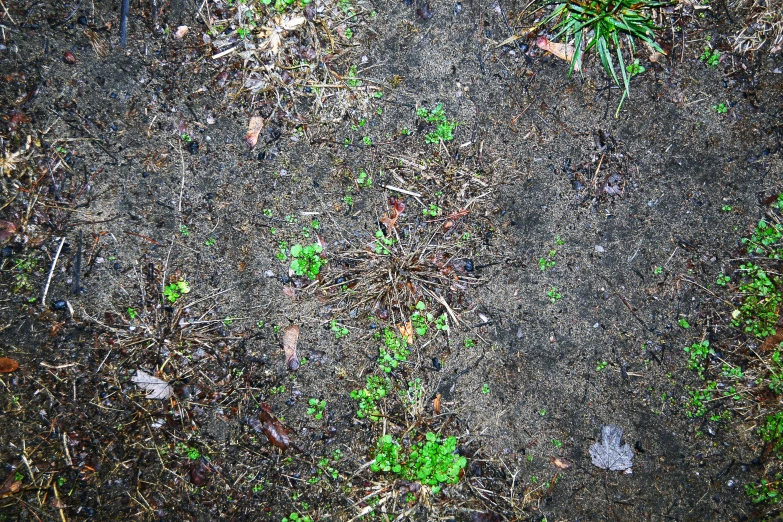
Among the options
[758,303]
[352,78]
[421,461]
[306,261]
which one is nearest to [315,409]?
[421,461]

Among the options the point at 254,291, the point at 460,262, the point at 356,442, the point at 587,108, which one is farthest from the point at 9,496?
the point at 587,108

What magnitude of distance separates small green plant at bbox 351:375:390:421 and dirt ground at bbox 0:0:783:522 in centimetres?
4

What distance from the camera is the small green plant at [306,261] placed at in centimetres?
231

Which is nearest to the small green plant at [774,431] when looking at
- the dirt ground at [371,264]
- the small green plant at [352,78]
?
the dirt ground at [371,264]

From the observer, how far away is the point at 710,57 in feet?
7.91

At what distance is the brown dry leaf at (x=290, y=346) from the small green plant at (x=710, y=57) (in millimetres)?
2962

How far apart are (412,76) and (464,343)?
163 centimetres

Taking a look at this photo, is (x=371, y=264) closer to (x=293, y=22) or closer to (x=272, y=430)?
(x=272, y=430)

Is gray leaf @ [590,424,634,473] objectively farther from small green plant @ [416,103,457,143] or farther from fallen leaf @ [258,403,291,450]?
small green plant @ [416,103,457,143]

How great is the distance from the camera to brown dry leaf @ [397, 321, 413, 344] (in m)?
2.34

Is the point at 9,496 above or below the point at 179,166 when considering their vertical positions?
below

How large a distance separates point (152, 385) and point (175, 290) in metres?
0.55

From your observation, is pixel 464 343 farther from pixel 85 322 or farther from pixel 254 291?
pixel 85 322

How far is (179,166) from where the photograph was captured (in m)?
2.29
